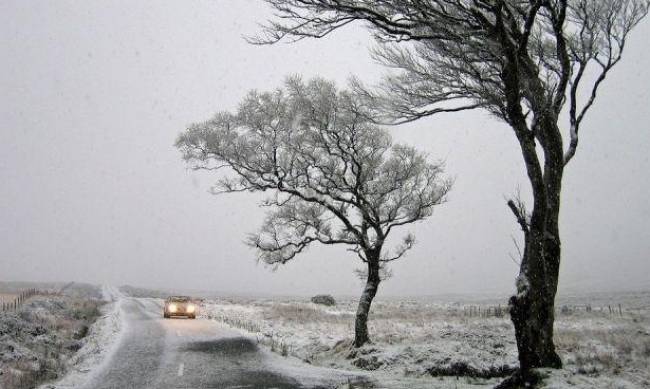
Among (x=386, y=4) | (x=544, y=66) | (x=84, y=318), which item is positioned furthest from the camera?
(x=84, y=318)

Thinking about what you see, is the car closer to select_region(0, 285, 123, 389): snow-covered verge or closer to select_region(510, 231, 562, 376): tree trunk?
select_region(0, 285, 123, 389): snow-covered verge

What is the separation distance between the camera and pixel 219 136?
49.1 feet

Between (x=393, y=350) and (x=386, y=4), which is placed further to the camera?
(x=393, y=350)

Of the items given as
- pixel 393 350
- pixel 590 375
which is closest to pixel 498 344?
pixel 393 350

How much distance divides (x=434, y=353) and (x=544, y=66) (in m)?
7.83

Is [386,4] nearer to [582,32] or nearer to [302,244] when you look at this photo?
[582,32]

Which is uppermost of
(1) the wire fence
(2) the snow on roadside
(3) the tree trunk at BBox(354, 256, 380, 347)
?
(3) the tree trunk at BBox(354, 256, 380, 347)

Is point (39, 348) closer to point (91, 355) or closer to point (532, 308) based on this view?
point (91, 355)

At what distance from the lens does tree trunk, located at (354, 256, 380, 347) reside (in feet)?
49.4

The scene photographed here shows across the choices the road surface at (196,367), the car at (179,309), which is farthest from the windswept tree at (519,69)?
the car at (179,309)

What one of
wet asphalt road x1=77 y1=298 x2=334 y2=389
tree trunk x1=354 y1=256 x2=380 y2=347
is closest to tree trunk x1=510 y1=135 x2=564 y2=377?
wet asphalt road x1=77 y1=298 x2=334 y2=389

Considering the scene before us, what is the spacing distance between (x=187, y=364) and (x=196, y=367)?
21.7 inches

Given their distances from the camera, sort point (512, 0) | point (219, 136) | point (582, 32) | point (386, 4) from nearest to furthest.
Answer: point (386, 4), point (512, 0), point (582, 32), point (219, 136)

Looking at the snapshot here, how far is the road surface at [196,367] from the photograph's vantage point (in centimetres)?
1036
